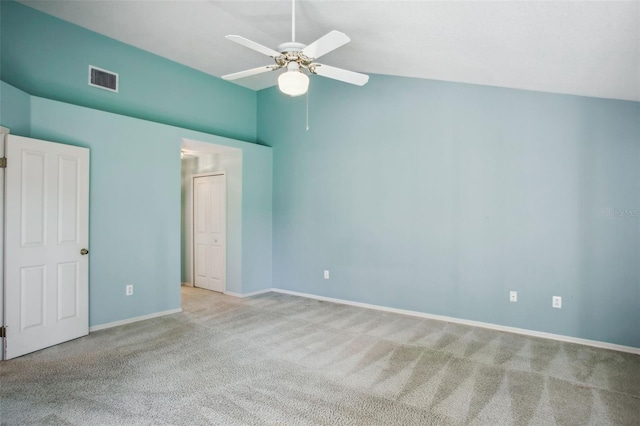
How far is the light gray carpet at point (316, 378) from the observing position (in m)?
2.33

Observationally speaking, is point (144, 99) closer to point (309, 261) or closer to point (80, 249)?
point (80, 249)

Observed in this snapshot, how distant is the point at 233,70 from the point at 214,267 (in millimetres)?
3202

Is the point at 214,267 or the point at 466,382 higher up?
the point at 214,267

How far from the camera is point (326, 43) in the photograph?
8.20 ft

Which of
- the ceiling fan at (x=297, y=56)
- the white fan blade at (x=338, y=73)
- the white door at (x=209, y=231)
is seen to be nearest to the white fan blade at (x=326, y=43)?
the ceiling fan at (x=297, y=56)

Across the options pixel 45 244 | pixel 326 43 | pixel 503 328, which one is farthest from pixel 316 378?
pixel 45 244

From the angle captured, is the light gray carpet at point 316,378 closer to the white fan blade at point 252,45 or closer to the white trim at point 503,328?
the white trim at point 503,328

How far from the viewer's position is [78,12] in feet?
12.5

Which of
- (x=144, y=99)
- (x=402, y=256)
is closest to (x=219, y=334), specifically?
(x=402, y=256)

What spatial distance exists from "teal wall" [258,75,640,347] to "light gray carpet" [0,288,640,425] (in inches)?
21.0

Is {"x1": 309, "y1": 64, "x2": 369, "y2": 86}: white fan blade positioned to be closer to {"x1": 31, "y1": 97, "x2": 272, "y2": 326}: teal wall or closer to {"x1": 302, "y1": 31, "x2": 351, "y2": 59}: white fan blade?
{"x1": 302, "y1": 31, "x2": 351, "y2": 59}: white fan blade

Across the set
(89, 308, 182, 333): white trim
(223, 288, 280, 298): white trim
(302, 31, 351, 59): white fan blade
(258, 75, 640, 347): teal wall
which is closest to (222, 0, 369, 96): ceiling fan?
(302, 31, 351, 59): white fan blade

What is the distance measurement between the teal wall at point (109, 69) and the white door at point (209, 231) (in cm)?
103

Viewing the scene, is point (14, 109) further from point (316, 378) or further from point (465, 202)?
point (465, 202)
